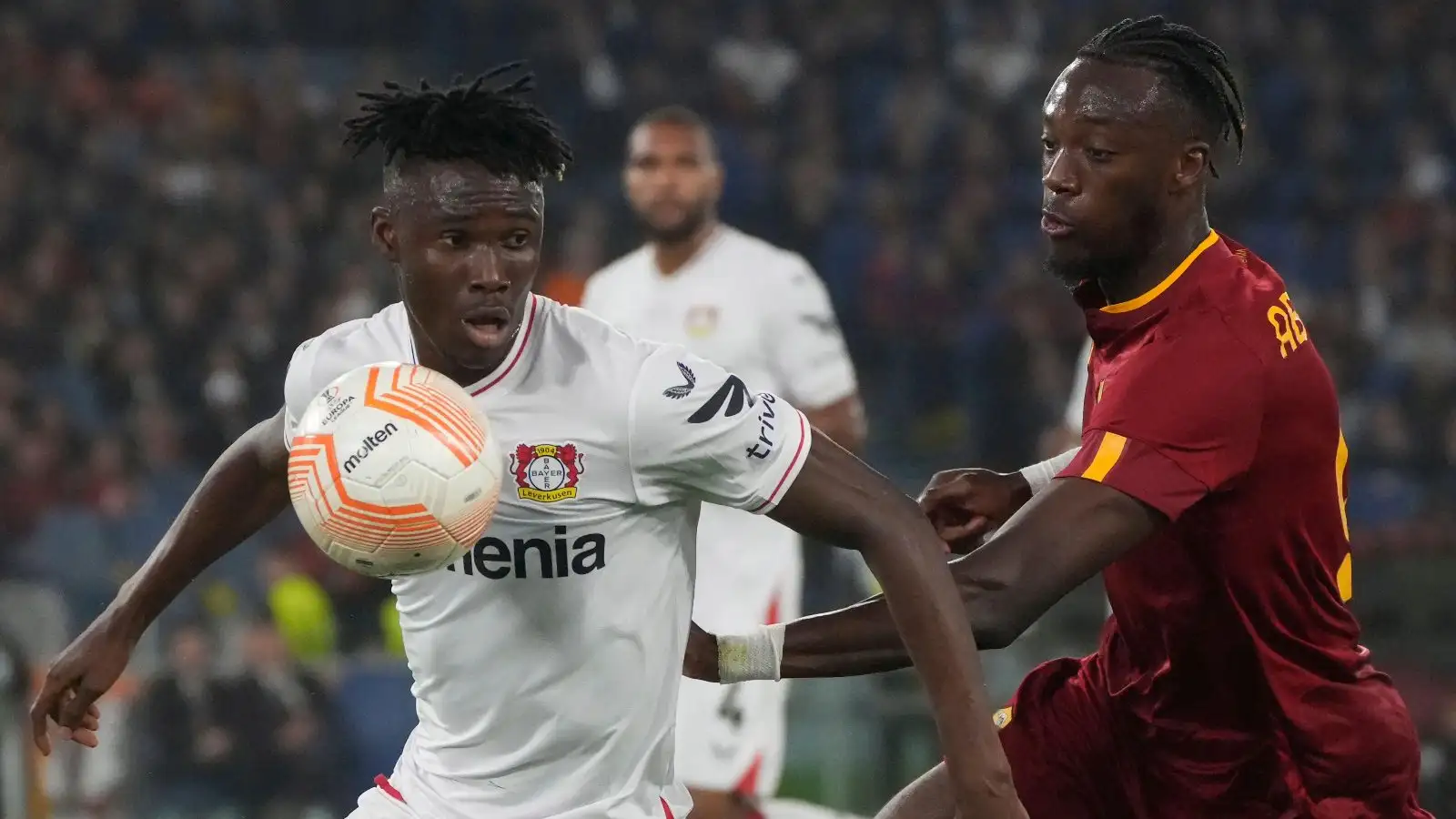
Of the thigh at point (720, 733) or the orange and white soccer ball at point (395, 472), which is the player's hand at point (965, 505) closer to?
the orange and white soccer ball at point (395, 472)

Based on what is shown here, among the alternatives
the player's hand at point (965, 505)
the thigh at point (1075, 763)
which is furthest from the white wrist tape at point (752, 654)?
the thigh at point (1075, 763)

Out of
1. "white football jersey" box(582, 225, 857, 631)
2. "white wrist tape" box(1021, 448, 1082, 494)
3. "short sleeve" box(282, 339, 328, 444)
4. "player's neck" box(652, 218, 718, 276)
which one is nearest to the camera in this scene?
"short sleeve" box(282, 339, 328, 444)

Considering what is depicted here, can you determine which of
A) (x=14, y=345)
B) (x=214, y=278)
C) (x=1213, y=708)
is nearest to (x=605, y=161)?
(x=214, y=278)

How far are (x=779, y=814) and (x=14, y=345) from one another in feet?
22.4

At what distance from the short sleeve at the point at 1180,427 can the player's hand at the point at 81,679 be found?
192 cm

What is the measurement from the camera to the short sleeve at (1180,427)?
130 inches

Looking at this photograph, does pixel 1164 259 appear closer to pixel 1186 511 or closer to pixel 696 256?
pixel 1186 511

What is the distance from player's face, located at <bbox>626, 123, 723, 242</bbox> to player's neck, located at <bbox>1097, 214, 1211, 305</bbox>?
2996mm

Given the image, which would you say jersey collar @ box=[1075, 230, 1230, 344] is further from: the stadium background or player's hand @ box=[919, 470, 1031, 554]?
the stadium background

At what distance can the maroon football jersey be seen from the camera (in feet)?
11.0

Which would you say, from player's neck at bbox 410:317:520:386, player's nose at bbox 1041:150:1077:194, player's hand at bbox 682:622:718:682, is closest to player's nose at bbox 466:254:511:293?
player's neck at bbox 410:317:520:386

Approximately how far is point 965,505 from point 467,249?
49.1 inches

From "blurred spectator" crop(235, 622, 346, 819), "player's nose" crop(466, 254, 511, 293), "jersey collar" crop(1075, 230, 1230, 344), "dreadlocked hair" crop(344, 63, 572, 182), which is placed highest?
"dreadlocked hair" crop(344, 63, 572, 182)

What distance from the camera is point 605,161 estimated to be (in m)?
13.3
